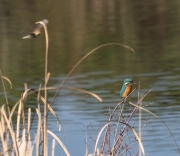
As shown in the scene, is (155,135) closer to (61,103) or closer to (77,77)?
(61,103)

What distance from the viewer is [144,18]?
49.4ft

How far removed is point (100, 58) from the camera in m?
9.96

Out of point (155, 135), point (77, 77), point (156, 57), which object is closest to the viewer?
point (155, 135)

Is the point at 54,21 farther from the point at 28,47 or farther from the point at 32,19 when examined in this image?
the point at 28,47

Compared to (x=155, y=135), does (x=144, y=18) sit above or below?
above

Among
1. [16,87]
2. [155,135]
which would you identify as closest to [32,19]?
[16,87]

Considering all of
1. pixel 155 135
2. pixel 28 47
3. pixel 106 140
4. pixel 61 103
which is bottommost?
pixel 106 140

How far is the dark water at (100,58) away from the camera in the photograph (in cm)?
605

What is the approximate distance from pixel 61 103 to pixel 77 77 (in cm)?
141

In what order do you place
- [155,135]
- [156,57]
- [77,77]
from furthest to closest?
[156,57]
[77,77]
[155,135]

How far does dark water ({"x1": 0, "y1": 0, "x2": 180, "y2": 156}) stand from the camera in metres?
6.05

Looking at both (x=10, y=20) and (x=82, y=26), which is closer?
(x=82, y=26)

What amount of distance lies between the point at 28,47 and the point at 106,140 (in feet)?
28.5

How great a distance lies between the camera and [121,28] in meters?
13.3
